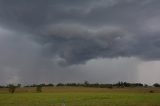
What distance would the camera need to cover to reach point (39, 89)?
15000 centimetres

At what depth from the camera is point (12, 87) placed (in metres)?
156

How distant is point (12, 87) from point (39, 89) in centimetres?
1493
